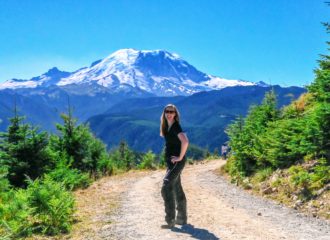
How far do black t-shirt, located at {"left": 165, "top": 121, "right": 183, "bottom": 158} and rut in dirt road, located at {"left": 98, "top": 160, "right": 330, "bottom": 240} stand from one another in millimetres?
1968

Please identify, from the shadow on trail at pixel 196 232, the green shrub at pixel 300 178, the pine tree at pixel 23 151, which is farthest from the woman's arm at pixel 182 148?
the pine tree at pixel 23 151

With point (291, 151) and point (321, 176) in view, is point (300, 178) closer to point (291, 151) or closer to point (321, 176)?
point (321, 176)

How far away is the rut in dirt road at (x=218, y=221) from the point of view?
995cm

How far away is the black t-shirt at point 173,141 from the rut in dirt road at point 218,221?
1.97 metres

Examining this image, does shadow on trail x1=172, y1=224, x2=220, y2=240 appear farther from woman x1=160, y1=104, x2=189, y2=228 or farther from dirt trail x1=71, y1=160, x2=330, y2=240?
woman x1=160, y1=104, x2=189, y2=228

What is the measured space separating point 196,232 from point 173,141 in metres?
2.35

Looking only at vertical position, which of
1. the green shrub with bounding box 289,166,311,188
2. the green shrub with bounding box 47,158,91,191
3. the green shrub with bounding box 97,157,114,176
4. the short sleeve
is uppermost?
the short sleeve

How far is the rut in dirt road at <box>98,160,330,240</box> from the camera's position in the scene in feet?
32.7

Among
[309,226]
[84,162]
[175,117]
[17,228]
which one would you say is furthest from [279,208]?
[84,162]

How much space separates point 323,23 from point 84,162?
20880mm

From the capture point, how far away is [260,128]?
2411 centimetres

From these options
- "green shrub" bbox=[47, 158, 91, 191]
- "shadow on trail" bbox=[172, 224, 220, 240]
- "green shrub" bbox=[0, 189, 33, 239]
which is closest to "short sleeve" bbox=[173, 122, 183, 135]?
"shadow on trail" bbox=[172, 224, 220, 240]

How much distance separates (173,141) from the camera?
10.5 meters

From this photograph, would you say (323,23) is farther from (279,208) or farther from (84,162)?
(84,162)
